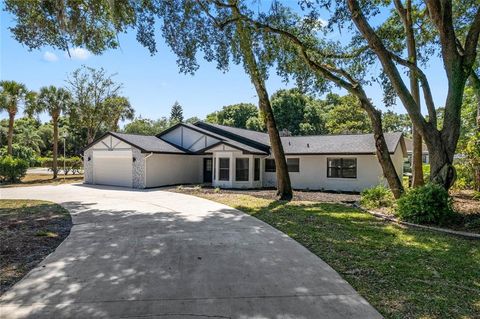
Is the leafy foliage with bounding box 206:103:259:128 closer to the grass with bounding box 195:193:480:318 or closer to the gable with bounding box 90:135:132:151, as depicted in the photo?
the gable with bounding box 90:135:132:151

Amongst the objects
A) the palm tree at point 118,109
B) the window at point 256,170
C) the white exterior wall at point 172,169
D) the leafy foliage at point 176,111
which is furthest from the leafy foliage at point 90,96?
the leafy foliage at point 176,111

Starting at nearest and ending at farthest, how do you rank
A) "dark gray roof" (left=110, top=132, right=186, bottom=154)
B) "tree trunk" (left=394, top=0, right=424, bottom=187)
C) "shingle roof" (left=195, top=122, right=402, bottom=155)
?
1. "tree trunk" (left=394, top=0, right=424, bottom=187)
2. "shingle roof" (left=195, top=122, right=402, bottom=155)
3. "dark gray roof" (left=110, top=132, right=186, bottom=154)

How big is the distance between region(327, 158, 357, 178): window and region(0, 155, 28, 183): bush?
71.1 feet

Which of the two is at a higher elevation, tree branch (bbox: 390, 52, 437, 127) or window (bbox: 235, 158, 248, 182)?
tree branch (bbox: 390, 52, 437, 127)

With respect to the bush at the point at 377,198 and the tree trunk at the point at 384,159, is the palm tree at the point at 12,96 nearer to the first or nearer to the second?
the tree trunk at the point at 384,159

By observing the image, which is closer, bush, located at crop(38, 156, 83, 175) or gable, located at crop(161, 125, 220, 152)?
gable, located at crop(161, 125, 220, 152)

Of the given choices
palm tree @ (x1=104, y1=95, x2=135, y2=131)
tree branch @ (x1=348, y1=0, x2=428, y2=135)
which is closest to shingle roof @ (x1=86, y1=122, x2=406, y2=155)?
tree branch @ (x1=348, y1=0, x2=428, y2=135)

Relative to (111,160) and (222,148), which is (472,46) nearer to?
(222,148)

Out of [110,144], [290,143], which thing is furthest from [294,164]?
[110,144]

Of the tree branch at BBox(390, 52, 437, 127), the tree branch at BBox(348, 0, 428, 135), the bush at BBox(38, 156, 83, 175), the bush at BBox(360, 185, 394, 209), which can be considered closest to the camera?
the tree branch at BBox(348, 0, 428, 135)

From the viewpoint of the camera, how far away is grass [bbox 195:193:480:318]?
414cm

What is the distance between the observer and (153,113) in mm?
54188

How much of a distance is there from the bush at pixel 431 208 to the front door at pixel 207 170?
643 inches

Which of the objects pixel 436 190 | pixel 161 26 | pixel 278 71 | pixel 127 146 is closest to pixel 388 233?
pixel 436 190
